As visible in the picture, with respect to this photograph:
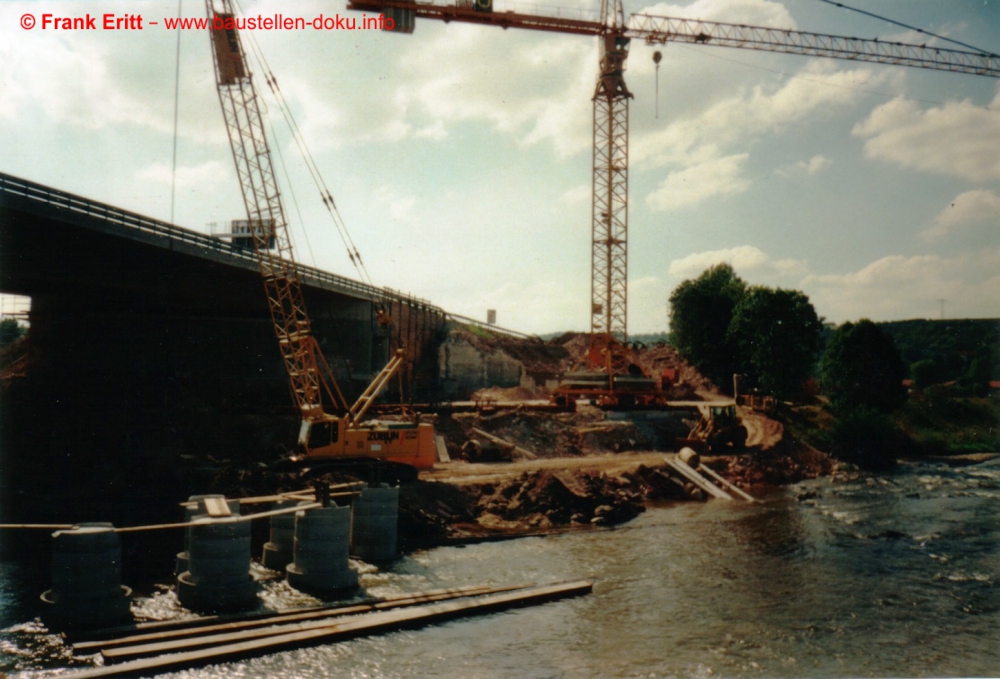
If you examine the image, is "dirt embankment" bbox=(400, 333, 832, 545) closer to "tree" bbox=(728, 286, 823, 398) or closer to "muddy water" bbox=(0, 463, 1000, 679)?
"muddy water" bbox=(0, 463, 1000, 679)

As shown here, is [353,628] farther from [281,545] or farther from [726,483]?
[726,483]

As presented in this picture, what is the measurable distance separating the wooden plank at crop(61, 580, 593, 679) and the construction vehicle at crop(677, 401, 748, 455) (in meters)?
28.3

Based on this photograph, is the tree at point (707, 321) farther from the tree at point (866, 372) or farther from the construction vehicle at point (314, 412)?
the construction vehicle at point (314, 412)

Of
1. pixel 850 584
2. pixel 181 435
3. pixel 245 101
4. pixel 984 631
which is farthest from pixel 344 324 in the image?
pixel 984 631

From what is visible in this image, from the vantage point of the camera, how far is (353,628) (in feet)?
49.3

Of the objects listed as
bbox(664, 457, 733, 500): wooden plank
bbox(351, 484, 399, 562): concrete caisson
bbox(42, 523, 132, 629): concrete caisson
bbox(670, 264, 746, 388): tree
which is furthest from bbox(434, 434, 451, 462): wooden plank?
bbox(670, 264, 746, 388): tree

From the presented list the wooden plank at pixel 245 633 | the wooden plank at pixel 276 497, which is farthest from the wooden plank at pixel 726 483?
the wooden plank at pixel 245 633

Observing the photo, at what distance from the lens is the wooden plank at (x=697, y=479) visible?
120ft

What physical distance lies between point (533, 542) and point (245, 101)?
25.1 meters

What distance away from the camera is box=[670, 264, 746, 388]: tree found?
71.9 metres

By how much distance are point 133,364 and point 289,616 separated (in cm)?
3461

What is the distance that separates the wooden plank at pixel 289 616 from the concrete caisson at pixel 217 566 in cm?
128

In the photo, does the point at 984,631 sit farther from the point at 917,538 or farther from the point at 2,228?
the point at 2,228

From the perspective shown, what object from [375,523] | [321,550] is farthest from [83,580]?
[375,523]
